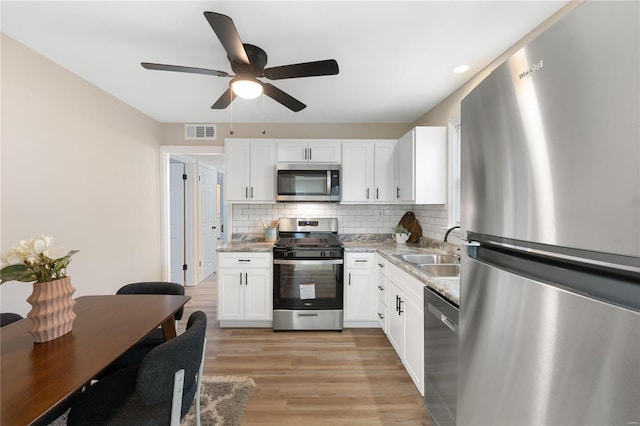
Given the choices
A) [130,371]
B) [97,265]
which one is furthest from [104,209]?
[130,371]

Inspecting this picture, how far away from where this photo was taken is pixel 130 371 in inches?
51.3

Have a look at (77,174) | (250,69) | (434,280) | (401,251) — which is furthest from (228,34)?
(401,251)

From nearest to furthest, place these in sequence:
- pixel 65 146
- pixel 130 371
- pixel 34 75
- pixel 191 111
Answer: pixel 130 371
pixel 34 75
pixel 65 146
pixel 191 111

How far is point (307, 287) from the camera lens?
2.91m

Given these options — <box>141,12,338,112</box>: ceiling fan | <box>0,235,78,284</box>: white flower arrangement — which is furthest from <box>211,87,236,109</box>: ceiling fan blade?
<box>0,235,78,284</box>: white flower arrangement

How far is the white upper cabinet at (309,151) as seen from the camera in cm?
324

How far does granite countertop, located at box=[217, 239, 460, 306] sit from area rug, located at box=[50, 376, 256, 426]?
126cm

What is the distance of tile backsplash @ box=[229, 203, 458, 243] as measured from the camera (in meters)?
3.52

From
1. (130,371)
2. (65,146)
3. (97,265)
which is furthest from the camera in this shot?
(97,265)

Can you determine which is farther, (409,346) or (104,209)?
(104,209)

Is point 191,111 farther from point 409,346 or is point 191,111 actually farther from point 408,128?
point 409,346

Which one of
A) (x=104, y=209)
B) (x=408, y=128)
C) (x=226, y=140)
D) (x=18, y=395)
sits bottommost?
(x=18, y=395)

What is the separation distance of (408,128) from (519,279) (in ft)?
10.7

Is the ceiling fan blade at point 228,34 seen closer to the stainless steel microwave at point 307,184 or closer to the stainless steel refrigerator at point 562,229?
the stainless steel refrigerator at point 562,229
